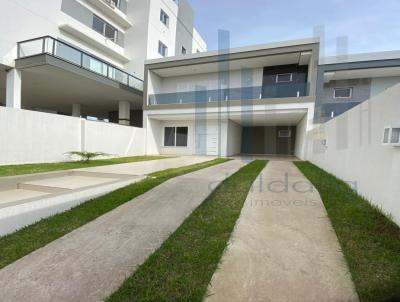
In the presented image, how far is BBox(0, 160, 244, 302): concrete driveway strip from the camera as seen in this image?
2.04 meters

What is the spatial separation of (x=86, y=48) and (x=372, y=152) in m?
17.8

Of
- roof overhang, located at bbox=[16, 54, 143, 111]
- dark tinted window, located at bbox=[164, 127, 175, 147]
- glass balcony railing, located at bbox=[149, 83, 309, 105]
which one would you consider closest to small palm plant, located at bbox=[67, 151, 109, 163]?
roof overhang, located at bbox=[16, 54, 143, 111]

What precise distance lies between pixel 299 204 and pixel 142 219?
9.13 ft

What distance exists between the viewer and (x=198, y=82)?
53.6 ft

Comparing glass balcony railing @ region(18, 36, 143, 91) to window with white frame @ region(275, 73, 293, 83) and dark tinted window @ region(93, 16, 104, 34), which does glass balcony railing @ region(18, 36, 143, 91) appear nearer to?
dark tinted window @ region(93, 16, 104, 34)

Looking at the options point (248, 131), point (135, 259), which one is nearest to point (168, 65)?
point (248, 131)

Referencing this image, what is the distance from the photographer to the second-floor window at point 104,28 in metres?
16.4

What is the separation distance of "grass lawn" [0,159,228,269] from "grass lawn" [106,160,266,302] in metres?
1.60

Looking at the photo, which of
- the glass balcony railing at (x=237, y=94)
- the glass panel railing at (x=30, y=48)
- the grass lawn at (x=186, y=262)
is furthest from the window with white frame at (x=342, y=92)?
the glass panel railing at (x=30, y=48)

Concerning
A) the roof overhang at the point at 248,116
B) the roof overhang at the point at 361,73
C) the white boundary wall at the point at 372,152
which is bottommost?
the white boundary wall at the point at 372,152

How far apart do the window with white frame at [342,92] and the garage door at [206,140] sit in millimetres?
8116

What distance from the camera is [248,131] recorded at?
20094mm

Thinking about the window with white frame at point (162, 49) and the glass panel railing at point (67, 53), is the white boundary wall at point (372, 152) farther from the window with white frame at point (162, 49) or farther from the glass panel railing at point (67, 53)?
the window with white frame at point (162, 49)

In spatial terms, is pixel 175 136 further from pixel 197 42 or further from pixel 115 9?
pixel 197 42
